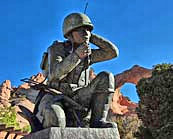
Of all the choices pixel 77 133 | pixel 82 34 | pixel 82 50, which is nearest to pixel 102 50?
pixel 82 34

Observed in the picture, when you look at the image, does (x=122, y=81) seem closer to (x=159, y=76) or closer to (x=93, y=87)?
(x=159, y=76)

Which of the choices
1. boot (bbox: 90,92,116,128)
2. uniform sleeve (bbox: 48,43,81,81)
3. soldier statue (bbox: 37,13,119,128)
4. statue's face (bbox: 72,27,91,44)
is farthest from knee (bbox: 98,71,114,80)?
statue's face (bbox: 72,27,91,44)

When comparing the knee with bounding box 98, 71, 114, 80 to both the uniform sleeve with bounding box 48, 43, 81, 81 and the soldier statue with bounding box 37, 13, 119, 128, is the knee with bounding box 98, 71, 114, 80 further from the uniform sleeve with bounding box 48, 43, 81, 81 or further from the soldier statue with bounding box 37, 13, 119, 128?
the uniform sleeve with bounding box 48, 43, 81, 81

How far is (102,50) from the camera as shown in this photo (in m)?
3.98

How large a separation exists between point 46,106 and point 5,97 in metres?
34.3

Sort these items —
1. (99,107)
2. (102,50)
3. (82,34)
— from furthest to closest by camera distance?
1. (102,50)
2. (82,34)
3. (99,107)

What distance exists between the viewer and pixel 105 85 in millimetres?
3645

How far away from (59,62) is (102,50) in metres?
0.57

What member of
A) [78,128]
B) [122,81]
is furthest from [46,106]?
[122,81]

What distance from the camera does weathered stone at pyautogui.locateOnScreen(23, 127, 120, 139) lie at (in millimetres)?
3266

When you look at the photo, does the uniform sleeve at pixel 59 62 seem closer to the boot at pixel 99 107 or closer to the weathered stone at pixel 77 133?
the boot at pixel 99 107

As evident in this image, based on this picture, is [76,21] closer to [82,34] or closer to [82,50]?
[82,34]

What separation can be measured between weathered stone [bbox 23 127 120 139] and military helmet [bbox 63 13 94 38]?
1109 mm

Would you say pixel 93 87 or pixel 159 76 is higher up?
pixel 159 76
